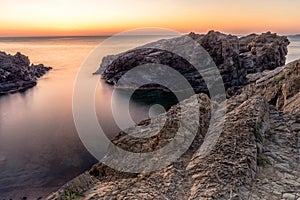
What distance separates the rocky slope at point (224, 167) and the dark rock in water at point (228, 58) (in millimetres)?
71865

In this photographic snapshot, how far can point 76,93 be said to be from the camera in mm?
89375

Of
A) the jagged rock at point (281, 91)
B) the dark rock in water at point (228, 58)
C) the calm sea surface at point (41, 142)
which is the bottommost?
the calm sea surface at point (41, 142)

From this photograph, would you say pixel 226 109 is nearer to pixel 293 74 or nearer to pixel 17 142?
pixel 293 74

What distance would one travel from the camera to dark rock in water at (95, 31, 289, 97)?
88.9 meters

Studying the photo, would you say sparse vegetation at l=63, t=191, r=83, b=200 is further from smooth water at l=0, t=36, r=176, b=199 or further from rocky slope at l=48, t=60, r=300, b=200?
smooth water at l=0, t=36, r=176, b=199

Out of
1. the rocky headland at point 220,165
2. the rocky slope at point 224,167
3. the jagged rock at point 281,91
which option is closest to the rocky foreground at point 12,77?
the jagged rock at point 281,91

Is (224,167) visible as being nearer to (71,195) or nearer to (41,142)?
(71,195)

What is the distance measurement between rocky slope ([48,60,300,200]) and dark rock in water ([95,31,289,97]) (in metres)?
71.9

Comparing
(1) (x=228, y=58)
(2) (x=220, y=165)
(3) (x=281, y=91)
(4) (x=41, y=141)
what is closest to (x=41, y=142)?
(4) (x=41, y=141)

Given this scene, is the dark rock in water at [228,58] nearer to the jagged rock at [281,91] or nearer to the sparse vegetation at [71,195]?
the jagged rock at [281,91]

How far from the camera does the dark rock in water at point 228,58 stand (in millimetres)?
88875

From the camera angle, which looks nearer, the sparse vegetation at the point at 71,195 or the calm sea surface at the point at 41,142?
the sparse vegetation at the point at 71,195

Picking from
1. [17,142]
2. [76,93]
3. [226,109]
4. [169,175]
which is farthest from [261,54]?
[169,175]

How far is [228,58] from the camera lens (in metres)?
90.2
